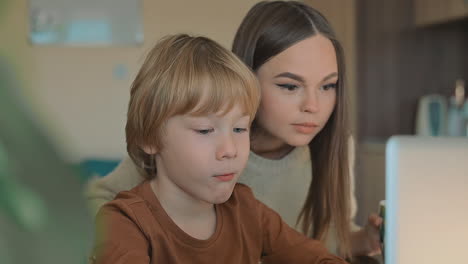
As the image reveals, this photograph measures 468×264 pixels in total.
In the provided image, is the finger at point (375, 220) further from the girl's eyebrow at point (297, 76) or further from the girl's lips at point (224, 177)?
the girl's lips at point (224, 177)

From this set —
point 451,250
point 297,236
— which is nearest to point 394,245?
point 451,250

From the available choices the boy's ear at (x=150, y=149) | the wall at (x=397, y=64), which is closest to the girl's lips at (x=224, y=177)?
the boy's ear at (x=150, y=149)

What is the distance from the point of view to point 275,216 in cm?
89

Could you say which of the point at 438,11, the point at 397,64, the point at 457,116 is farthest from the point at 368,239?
the point at 397,64

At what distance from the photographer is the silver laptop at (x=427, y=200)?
489 millimetres

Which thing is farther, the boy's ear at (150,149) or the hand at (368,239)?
the hand at (368,239)

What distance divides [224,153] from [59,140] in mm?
542

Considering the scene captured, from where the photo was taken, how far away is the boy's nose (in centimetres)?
68

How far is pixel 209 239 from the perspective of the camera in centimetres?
76

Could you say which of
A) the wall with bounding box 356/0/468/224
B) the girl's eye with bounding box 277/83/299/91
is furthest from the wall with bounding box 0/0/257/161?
the girl's eye with bounding box 277/83/299/91

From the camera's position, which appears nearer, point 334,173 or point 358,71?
point 334,173

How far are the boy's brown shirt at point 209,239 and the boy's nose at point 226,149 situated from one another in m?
0.12

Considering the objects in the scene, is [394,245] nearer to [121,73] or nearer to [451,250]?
[451,250]

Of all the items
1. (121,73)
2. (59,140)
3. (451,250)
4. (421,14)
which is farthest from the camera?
(121,73)
